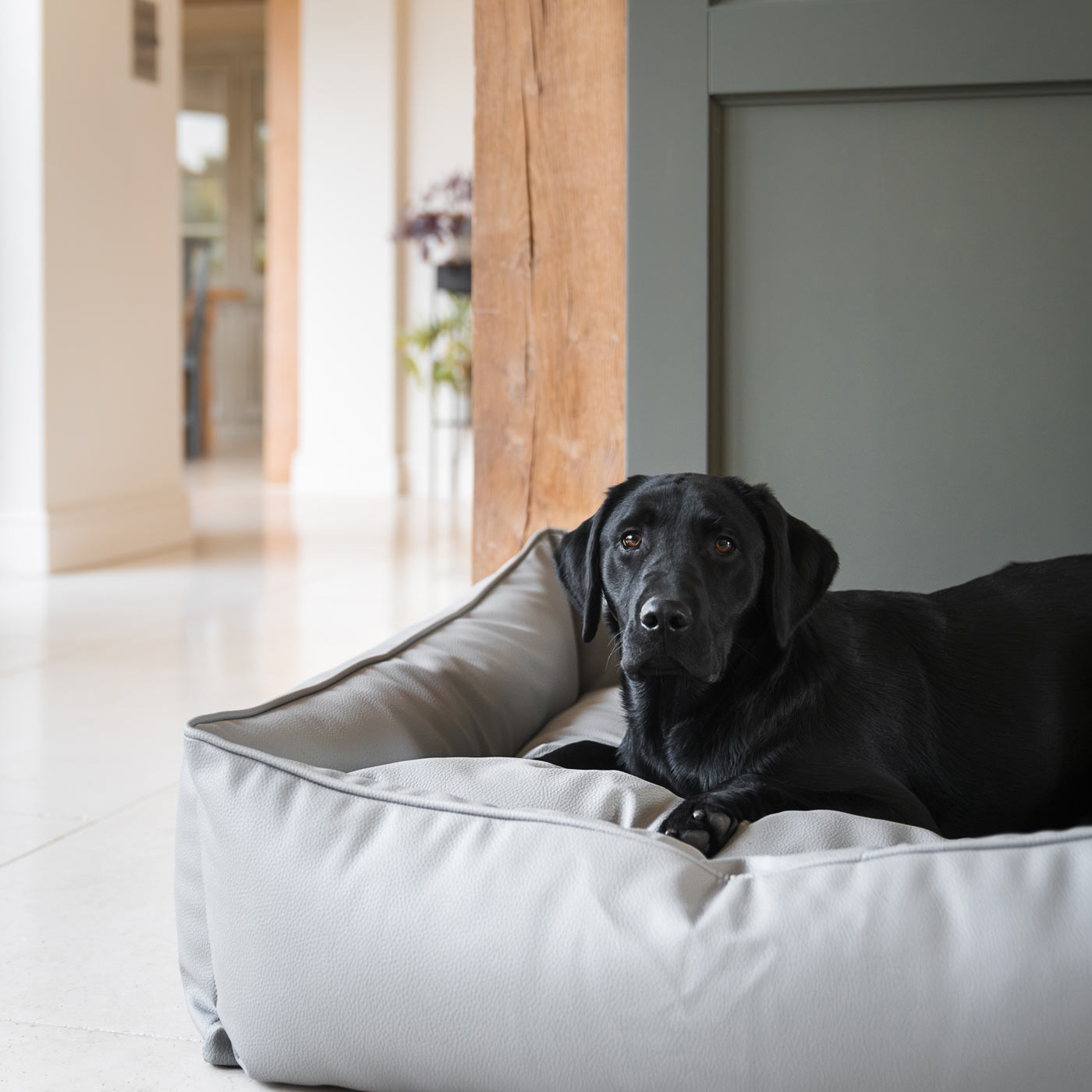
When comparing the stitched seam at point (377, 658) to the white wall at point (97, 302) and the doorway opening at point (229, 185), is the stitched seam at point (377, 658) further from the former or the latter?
the doorway opening at point (229, 185)

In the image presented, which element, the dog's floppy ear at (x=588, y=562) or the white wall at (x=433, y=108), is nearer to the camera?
the dog's floppy ear at (x=588, y=562)

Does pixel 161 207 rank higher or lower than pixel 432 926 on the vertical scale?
higher

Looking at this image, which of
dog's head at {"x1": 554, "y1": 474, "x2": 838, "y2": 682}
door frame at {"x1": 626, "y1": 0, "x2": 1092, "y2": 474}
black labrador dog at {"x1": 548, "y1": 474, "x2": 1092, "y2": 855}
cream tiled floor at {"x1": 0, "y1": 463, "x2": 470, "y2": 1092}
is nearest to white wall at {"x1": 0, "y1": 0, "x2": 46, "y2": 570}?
cream tiled floor at {"x1": 0, "y1": 463, "x2": 470, "y2": 1092}

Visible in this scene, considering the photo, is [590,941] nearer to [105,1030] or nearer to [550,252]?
[105,1030]

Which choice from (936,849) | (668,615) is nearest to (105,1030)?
(668,615)

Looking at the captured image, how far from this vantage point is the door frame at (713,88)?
1965 mm

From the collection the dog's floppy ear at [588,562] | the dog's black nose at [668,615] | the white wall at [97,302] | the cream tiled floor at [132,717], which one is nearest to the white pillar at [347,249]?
the cream tiled floor at [132,717]

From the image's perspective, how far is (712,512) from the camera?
1.50m

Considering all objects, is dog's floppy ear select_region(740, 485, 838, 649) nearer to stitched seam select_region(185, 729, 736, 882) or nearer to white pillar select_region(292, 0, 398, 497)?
stitched seam select_region(185, 729, 736, 882)

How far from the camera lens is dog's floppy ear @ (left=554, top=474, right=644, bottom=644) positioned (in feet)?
5.34

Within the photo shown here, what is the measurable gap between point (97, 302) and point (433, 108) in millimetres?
3337

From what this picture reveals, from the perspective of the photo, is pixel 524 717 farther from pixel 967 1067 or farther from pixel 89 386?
pixel 89 386

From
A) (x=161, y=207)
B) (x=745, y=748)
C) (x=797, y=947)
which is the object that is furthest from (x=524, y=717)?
(x=161, y=207)

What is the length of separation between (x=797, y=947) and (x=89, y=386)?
432 cm
